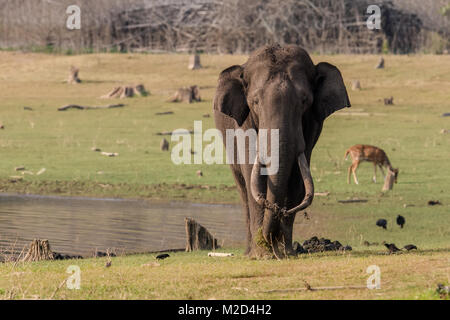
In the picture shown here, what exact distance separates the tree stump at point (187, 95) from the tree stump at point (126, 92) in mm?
1701

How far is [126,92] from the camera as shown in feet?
131

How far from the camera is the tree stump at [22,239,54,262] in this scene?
14.7m

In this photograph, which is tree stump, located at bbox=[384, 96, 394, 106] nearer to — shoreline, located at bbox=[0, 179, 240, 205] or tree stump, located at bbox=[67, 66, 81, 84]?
tree stump, located at bbox=[67, 66, 81, 84]

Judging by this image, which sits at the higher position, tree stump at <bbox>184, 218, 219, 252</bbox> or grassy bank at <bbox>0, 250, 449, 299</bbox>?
grassy bank at <bbox>0, 250, 449, 299</bbox>

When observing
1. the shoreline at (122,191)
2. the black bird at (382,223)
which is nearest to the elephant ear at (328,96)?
the black bird at (382,223)

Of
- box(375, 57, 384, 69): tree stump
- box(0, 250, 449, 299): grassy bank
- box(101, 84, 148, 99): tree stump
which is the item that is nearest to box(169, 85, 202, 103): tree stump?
box(101, 84, 148, 99): tree stump

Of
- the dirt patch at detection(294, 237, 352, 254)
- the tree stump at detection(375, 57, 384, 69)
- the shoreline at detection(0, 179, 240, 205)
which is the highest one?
the tree stump at detection(375, 57, 384, 69)

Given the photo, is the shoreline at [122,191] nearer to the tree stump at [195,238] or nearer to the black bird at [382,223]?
the black bird at [382,223]

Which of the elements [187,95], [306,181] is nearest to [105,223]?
[306,181]

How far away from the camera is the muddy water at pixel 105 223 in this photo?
1745cm

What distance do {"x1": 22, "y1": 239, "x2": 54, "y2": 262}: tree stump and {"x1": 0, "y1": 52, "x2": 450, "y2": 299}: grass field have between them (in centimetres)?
116

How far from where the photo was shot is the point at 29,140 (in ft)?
103

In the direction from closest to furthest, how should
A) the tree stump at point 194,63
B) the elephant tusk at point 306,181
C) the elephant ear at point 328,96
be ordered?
the elephant tusk at point 306,181 < the elephant ear at point 328,96 < the tree stump at point 194,63
